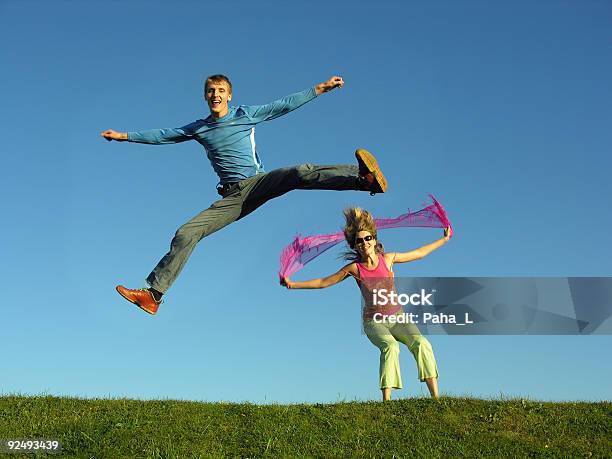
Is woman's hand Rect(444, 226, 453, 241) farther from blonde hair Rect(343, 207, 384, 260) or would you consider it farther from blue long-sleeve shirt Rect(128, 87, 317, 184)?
blue long-sleeve shirt Rect(128, 87, 317, 184)

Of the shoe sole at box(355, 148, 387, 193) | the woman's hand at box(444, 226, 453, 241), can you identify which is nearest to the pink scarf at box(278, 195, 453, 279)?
the woman's hand at box(444, 226, 453, 241)

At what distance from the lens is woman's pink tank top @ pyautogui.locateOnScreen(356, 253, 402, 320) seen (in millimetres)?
11641

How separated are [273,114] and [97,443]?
5.09 metres

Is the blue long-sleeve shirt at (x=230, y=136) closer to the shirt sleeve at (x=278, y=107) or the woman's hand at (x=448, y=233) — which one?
the shirt sleeve at (x=278, y=107)

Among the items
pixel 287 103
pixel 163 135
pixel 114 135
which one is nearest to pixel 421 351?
pixel 287 103

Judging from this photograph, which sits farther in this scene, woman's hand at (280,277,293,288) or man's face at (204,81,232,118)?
woman's hand at (280,277,293,288)

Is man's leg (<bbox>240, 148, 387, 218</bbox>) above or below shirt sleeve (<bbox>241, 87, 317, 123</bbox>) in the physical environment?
below

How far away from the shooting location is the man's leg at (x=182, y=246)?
10562 mm

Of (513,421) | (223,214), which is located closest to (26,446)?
(223,214)

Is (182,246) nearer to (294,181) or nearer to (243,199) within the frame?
(243,199)

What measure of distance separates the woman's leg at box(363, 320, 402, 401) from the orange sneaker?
3273 millimetres

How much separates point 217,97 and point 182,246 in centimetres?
225

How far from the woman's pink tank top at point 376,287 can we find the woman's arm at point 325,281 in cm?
18

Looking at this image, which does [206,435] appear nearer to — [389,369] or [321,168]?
[389,369]
